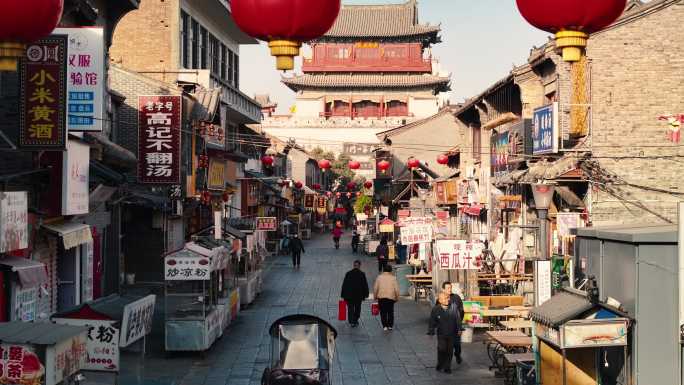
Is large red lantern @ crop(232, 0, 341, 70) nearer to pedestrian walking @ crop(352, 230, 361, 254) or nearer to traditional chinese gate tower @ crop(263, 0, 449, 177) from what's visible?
pedestrian walking @ crop(352, 230, 361, 254)

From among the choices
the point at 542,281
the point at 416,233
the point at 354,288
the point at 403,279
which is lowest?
the point at 403,279

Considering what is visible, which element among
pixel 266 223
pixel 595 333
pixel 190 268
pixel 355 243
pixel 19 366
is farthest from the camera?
pixel 355 243

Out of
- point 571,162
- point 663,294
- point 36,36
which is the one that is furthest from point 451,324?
point 36,36

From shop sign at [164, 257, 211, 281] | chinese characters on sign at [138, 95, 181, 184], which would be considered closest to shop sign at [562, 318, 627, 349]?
shop sign at [164, 257, 211, 281]

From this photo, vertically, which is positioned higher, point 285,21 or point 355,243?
point 285,21

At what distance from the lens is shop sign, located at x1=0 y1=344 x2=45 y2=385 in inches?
408

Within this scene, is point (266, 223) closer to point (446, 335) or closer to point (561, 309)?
point (446, 335)

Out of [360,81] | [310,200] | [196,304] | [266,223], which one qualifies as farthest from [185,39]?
[360,81]

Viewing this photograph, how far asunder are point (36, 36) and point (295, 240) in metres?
40.8

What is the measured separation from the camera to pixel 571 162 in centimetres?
2619

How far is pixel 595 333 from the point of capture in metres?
12.6

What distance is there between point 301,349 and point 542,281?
5863mm

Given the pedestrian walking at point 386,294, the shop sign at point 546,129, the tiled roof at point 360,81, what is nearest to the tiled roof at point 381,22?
the tiled roof at point 360,81

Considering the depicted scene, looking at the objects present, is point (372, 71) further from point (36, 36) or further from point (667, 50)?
point (36, 36)
